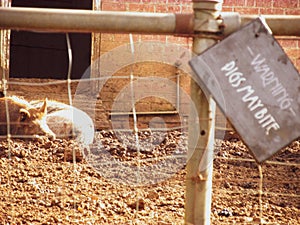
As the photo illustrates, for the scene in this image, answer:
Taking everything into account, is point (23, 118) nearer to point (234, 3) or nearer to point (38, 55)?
point (234, 3)

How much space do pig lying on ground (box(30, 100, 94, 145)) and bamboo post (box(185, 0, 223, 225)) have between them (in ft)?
12.6

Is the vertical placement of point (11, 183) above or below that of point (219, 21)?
below

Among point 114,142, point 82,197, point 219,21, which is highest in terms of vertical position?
point 219,21

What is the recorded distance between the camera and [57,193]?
398 centimetres

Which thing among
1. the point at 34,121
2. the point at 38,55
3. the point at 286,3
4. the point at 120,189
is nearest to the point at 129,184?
the point at 120,189

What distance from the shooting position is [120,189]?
423cm

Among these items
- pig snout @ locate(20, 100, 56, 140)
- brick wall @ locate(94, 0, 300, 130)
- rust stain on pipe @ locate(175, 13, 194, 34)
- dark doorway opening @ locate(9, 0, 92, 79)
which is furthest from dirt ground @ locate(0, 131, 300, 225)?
dark doorway opening @ locate(9, 0, 92, 79)

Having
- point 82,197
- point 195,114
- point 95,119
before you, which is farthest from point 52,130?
point 195,114

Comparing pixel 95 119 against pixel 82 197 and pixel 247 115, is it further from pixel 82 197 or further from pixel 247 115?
pixel 247 115

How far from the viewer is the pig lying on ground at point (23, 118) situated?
6.80 metres

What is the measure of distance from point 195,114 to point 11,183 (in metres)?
2.31

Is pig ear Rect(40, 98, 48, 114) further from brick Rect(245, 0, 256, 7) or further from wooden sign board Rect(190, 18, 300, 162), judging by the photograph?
wooden sign board Rect(190, 18, 300, 162)

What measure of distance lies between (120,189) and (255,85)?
85.5 inches

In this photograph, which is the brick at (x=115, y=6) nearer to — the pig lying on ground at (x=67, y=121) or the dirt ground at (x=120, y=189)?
the pig lying on ground at (x=67, y=121)
